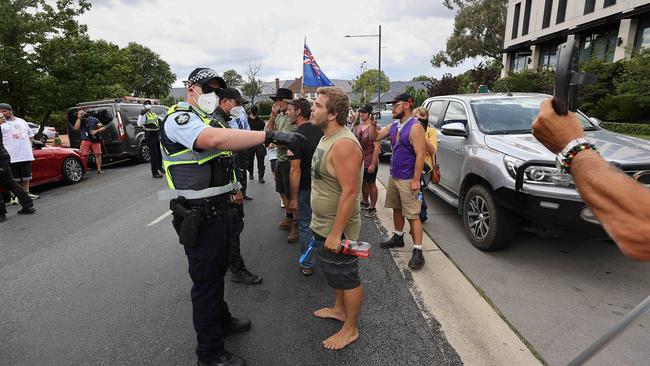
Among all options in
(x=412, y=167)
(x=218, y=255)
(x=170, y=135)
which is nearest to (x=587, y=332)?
(x=412, y=167)

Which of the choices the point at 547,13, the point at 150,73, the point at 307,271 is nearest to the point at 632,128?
the point at 307,271

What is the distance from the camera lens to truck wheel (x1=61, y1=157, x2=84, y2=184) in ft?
27.6

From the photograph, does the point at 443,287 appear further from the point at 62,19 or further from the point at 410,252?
the point at 62,19

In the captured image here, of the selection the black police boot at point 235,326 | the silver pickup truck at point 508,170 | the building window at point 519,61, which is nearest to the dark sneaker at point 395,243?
the silver pickup truck at point 508,170

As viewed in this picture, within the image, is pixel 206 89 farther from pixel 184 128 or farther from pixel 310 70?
pixel 310 70

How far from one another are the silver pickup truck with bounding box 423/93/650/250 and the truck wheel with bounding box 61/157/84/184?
8594 mm

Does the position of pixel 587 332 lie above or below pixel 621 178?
below

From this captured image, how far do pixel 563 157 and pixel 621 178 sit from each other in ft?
0.51

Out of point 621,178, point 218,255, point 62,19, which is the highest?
point 62,19

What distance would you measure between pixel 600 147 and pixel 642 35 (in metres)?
19.8

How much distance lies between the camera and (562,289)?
3.16 meters

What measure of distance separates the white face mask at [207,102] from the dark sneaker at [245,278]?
181 centimetres

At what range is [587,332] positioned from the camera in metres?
2.56

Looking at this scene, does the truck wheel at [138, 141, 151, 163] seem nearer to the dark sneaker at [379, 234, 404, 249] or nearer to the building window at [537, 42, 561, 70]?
the dark sneaker at [379, 234, 404, 249]
